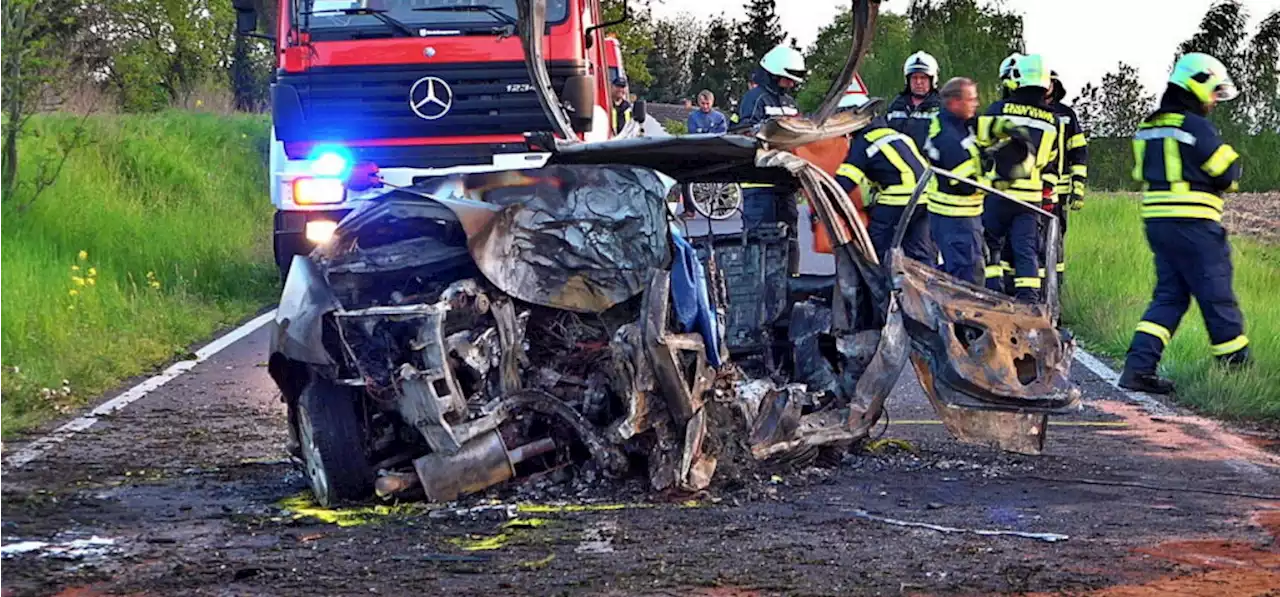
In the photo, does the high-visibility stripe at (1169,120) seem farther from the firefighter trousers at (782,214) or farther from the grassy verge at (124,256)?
the grassy verge at (124,256)

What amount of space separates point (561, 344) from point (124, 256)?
9.99m

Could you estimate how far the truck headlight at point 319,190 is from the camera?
1196 centimetres

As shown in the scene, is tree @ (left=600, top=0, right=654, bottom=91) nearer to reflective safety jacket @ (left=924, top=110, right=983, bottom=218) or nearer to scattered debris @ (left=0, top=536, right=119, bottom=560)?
reflective safety jacket @ (left=924, top=110, right=983, bottom=218)

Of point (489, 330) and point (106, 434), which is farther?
point (106, 434)

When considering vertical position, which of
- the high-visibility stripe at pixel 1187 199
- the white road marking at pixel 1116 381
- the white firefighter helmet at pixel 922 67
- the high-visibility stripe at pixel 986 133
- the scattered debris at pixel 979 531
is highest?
the white firefighter helmet at pixel 922 67

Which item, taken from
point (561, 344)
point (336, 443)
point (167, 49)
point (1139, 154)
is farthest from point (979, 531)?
point (167, 49)

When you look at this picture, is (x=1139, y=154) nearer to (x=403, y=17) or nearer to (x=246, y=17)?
(x=403, y=17)

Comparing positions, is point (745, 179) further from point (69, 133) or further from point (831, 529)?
point (69, 133)

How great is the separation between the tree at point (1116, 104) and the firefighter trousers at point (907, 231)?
779 inches

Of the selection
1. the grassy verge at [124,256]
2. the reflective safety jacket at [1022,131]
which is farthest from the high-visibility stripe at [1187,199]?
the grassy verge at [124,256]

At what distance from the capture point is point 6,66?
15805 millimetres

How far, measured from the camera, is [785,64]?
40.1 feet

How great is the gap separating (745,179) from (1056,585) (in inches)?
104

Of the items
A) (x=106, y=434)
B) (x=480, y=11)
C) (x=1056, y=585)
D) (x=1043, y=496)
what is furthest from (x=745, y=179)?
(x=480, y=11)
